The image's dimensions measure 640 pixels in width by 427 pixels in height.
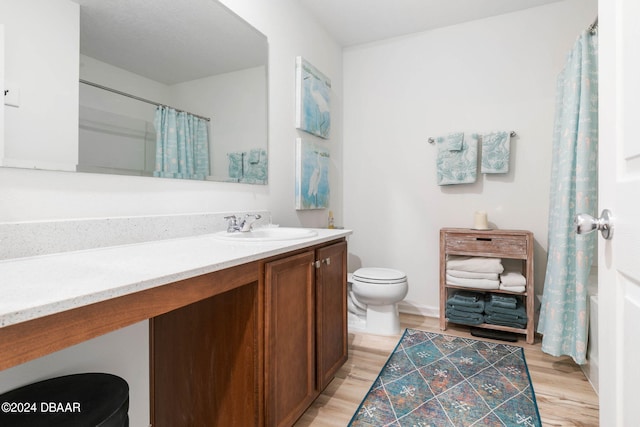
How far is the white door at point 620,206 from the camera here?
576mm

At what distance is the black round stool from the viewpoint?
2.76ft

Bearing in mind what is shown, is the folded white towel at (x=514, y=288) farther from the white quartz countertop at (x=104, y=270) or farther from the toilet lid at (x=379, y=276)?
the white quartz countertop at (x=104, y=270)

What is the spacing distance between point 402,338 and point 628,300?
1914 mm

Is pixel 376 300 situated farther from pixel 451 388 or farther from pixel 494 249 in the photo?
pixel 494 249

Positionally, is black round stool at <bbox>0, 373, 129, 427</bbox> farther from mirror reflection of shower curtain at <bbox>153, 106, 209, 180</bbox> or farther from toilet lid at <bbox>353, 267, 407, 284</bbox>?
toilet lid at <bbox>353, 267, 407, 284</bbox>

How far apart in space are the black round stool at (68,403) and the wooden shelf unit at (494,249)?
7.19ft

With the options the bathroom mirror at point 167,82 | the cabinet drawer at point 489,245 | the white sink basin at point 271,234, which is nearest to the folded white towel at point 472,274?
the cabinet drawer at point 489,245

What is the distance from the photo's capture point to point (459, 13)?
2.63 m

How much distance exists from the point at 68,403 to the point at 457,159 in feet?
8.84

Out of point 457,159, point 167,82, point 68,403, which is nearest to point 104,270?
point 68,403

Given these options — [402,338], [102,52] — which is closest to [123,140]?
[102,52]

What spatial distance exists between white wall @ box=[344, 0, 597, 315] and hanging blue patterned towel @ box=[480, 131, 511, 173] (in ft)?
0.40

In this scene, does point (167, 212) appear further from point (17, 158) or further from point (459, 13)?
point (459, 13)

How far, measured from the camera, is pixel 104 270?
33.1 inches
